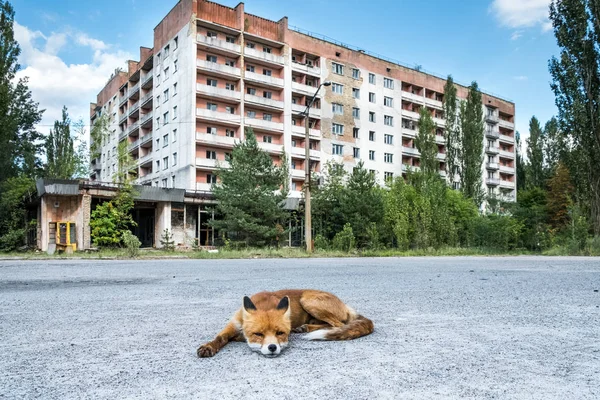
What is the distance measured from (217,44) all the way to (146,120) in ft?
45.0

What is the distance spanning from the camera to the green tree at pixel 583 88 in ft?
85.6

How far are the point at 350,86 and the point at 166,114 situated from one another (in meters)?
22.1

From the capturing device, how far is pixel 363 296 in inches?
246

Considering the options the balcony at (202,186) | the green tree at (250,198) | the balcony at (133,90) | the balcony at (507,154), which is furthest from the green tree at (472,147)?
the balcony at (133,90)

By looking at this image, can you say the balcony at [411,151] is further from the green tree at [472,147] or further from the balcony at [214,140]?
the balcony at [214,140]

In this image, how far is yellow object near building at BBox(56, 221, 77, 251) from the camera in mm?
28398

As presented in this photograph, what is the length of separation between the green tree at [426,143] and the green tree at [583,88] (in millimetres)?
27973

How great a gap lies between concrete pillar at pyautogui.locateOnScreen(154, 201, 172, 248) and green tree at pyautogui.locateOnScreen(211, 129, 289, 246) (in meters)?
6.60

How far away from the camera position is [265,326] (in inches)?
121

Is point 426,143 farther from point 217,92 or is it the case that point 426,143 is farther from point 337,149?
point 217,92

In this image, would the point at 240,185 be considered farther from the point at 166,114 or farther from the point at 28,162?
the point at 28,162

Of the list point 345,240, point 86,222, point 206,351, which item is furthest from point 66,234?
point 206,351

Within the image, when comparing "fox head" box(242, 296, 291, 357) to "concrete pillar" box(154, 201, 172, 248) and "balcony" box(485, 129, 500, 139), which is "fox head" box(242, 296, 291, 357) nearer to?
"concrete pillar" box(154, 201, 172, 248)

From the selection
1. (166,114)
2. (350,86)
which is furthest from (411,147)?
(166,114)
